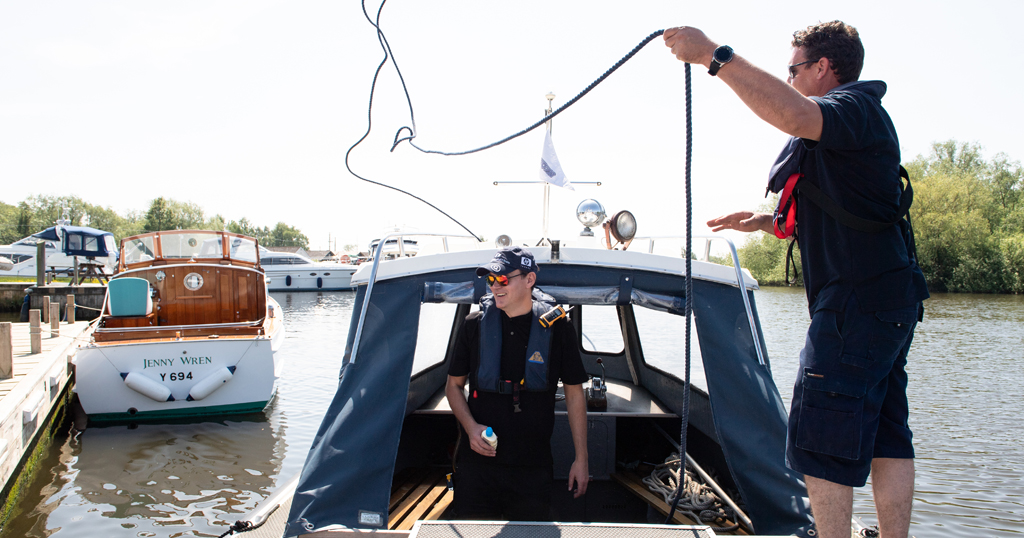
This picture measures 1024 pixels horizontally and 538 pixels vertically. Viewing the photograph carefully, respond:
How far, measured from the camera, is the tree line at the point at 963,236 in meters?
38.2

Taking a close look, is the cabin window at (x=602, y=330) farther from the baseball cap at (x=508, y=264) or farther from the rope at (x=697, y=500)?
the baseball cap at (x=508, y=264)

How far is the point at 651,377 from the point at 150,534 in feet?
18.2

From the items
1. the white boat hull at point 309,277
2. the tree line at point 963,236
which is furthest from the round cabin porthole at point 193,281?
the tree line at point 963,236

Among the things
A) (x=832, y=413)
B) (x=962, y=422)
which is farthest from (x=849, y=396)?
(x=962, y=422)

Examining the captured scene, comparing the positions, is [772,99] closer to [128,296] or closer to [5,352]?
[5,352]

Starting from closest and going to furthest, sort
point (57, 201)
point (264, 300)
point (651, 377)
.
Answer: point (651, 377) < point (264, 300) < point (57, 201)

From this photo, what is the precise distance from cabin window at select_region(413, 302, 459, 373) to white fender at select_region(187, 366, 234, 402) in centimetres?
517

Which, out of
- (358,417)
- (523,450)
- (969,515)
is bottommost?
(969,515)

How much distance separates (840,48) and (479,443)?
2357mm

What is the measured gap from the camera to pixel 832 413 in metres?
1.79

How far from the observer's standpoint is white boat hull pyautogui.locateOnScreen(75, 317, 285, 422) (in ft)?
29.5

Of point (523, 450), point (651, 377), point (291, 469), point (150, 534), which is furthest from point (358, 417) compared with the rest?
point (291, 469)

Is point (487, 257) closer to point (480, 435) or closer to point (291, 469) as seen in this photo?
point (480, 435)

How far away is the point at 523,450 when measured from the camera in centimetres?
320
